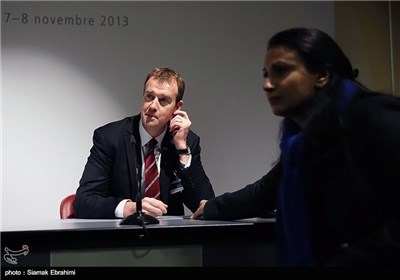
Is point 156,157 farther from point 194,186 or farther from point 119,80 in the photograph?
point 119,80

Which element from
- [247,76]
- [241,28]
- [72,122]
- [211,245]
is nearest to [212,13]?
[241,28]

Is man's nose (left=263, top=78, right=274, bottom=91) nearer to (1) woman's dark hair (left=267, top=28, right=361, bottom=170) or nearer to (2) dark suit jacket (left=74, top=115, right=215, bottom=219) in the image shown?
(1) woman's dark hair (left=267, top=28, right=361, bottom=170)

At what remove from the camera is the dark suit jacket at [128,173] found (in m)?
1.91

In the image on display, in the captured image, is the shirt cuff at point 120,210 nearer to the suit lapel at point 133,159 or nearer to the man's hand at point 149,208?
the man's hand at point 149,208

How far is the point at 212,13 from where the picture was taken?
119 inches

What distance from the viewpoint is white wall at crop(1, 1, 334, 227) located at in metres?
2.71

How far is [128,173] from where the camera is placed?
193 centimetres

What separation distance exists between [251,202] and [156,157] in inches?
23.7

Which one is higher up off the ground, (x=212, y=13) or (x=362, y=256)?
(x=212, y=13)

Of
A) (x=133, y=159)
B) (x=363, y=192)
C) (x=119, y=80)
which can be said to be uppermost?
(x=119, y=80)

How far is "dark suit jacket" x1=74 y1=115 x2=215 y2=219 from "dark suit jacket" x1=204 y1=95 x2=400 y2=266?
0.95m

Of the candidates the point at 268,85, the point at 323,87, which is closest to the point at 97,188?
the point at 268,85

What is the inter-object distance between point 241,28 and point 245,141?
0.62m

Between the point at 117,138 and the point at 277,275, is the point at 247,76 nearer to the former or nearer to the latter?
the point at 117,138
